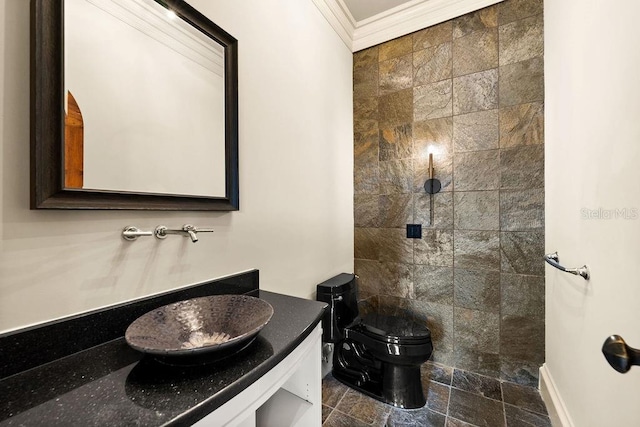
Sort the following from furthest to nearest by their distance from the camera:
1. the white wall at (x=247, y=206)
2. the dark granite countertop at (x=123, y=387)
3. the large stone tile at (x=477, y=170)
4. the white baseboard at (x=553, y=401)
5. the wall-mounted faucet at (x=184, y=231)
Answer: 1. the large stone tile at (x=477, y=170)
2. the white baseboard at (x=553, y=401)
3. the wall-mounted faucet at (x=184, y=231)
4. the white wall at (x=247, y=206)
5. the dark granite countertop at (x=123, y=387)

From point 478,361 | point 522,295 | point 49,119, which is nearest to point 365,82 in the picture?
point 522,295

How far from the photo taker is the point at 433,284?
6.31 ft

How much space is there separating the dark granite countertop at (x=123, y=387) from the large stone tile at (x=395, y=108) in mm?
1874

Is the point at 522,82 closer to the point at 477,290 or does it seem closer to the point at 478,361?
the point at 477,290

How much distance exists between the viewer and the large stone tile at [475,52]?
5.69ft

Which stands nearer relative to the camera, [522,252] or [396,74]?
[522,252]

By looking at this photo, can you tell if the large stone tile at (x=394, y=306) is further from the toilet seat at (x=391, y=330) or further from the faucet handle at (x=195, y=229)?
the faucet handle at (x=195, y=229)

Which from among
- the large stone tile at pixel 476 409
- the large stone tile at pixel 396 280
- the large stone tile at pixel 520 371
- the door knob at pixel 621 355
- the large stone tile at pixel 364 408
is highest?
the door knob at pixel 621 355

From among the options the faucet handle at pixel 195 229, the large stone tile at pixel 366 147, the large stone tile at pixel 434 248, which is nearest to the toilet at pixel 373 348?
the large stone tile at pixel 434 248

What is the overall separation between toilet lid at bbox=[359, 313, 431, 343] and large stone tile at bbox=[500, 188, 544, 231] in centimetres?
90

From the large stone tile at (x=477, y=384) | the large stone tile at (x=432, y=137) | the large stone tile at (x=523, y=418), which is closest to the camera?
the large stone tile at (x=523, y=418)

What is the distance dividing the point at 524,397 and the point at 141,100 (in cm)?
251

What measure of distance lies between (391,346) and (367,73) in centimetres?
212

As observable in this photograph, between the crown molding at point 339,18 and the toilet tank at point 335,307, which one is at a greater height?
the crown molding at point 339,18
